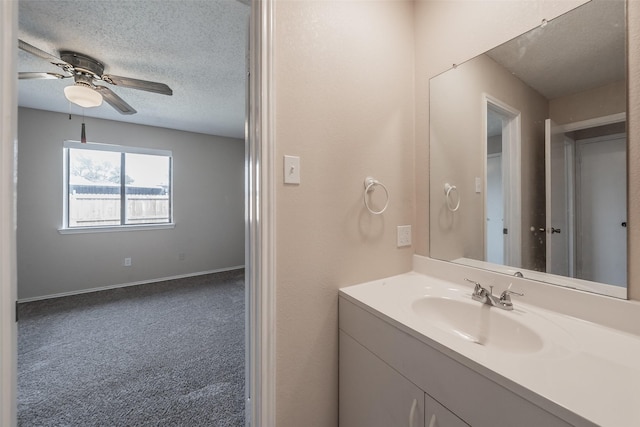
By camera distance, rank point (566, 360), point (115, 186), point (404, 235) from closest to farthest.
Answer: point (566, 360) → point (404, 235) → point (115, 186)

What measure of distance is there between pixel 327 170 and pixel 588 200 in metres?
0.96

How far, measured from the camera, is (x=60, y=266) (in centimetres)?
328

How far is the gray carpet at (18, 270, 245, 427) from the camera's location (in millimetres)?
1466

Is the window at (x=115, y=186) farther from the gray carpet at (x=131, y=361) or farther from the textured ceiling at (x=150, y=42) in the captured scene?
the gray carpet at (x=131, y=361)

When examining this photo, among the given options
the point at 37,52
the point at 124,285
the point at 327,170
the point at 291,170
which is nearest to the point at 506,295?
the point at 327,170

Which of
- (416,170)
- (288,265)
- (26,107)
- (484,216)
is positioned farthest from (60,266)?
(484,216)

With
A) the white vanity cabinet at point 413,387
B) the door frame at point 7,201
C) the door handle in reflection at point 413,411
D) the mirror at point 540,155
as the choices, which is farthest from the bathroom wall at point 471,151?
the door frame at point 7,201

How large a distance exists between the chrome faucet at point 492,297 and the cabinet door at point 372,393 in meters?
0.46

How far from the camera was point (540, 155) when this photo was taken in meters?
1.02

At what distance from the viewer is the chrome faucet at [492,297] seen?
956mm

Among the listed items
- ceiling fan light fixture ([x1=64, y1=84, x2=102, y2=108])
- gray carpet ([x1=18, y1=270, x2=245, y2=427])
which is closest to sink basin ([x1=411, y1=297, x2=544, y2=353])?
gray carpet ([x1=18, y1=270, x2=245, y2=427])

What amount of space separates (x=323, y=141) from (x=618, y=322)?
3.89ft

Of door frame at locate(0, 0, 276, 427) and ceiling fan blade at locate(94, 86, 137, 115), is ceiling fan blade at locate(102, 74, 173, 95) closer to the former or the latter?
ceiling fan blade at locate(94, 86, 137, 115)

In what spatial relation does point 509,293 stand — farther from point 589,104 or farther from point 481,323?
point 589,104
